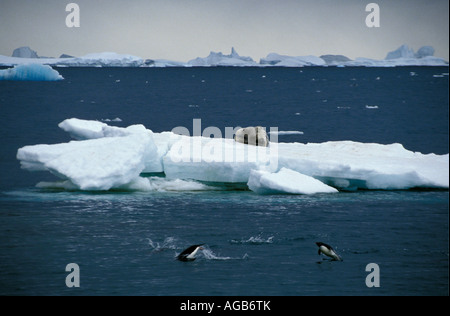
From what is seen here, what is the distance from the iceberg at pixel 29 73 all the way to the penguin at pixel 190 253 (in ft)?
191

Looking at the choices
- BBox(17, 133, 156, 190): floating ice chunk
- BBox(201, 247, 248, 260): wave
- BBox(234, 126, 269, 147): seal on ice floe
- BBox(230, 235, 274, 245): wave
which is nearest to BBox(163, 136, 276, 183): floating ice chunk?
BBox(17, 133, 156, 190): floating ice chunk

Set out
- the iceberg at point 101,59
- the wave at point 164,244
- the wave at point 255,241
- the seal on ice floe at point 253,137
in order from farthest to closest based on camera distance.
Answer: the iceberg at point 101,59, the seal on ice floe at point 253,137, the wave at point 255,241, the wave at point 164,244

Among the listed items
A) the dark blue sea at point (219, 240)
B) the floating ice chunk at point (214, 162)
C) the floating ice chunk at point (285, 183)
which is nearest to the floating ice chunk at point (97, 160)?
the dark blue sea at point (219, 240)

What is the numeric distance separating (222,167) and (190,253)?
247 inches

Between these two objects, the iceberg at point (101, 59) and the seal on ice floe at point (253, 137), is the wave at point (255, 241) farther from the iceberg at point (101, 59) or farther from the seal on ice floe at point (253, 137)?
the iceberg at point (101, 59)

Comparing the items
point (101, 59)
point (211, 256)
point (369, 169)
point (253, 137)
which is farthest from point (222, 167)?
point (101, 59)

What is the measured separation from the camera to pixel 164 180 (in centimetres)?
2039

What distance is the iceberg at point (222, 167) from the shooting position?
742 inches

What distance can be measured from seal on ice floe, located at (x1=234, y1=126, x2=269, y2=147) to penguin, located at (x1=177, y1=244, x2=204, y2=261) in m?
9.21

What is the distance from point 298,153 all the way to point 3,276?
1069cm

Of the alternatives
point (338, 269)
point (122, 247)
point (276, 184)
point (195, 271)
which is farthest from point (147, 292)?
point (276, 184)

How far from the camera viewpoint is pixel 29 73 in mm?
71375
